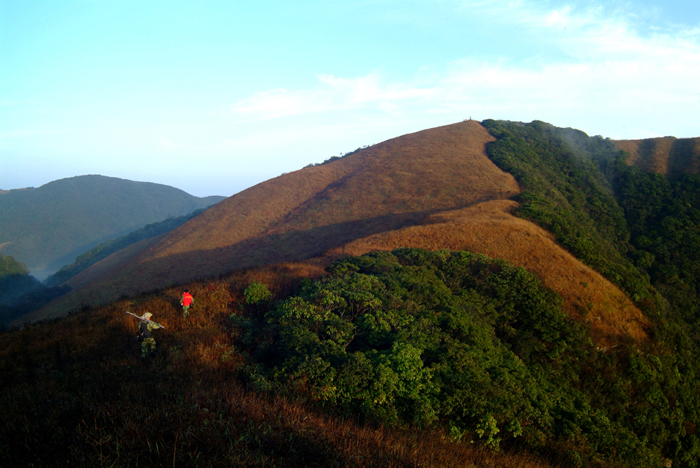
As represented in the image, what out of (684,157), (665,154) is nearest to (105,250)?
(665,154)

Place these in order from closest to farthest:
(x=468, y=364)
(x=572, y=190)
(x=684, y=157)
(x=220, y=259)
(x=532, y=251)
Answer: (x=468, y=364)
(x=532, y=251)
(x=220, y=259)
(x=572, y=190)
(x=684, y=157)

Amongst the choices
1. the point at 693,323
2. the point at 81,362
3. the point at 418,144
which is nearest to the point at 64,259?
the point at 418,144

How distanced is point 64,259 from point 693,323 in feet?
387

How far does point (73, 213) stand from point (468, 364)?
138556 millimetres

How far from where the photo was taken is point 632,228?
83.5ft

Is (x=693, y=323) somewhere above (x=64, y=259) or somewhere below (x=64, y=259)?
below

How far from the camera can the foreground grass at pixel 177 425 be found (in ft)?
10.3

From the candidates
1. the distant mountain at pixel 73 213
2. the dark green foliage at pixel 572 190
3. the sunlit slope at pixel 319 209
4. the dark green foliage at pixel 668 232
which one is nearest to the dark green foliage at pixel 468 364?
the dark green foliage at pixel 572 190

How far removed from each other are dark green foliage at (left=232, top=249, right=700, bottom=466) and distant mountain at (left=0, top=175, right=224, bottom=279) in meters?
107

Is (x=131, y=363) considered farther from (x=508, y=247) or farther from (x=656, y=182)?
(x=656, y=182)

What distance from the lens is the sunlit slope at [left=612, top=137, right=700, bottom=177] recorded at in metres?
32.0

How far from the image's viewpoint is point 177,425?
3482 mm

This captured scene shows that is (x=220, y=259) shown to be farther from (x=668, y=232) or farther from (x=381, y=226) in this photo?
(x=668, y=232)

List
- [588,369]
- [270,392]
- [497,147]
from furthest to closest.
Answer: [497,147] → [588,369] → [270,392]
